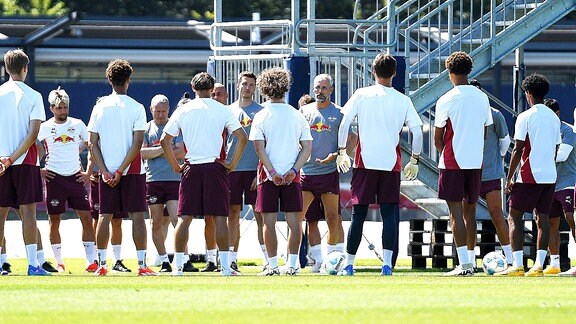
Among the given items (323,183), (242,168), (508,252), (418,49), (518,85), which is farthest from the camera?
(518,85)

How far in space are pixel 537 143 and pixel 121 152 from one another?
4.19 m

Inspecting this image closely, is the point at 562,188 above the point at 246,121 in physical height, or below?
below

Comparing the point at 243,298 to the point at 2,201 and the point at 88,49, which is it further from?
the point at 88,49

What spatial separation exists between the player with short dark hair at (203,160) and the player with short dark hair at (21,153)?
4.32ft

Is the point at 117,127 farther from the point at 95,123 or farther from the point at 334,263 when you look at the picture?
the point at 334,263

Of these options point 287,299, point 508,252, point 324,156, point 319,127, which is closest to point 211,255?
point 324,156

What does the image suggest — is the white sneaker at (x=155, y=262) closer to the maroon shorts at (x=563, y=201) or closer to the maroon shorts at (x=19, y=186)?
the maroon shorts at (x=19, y=186)

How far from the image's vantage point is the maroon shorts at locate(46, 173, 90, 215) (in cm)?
1630

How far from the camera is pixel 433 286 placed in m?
12.3

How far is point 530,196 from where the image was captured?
14.9 meters

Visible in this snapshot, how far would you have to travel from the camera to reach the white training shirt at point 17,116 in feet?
46.7

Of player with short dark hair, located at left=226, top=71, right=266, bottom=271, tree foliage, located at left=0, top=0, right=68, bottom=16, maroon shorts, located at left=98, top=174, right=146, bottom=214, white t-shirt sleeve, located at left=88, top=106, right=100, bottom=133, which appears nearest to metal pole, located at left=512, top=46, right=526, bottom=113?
player with short dark hair, located at left=226, top=71, right=266, bottom=271

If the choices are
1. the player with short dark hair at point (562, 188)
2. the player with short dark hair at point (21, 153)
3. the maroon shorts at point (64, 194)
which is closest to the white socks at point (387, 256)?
the player with short dark hair at point (562, 188)

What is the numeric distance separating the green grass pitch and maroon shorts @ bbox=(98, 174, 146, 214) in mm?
993
